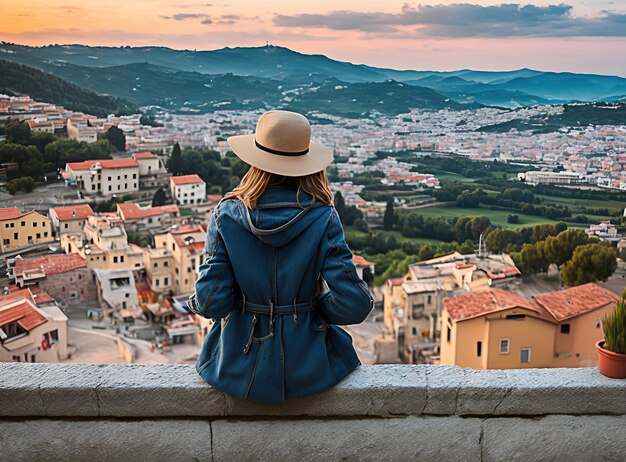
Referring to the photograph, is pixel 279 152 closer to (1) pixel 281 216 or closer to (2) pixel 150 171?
(1) pixel 281 216

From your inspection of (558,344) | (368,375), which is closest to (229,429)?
(368,375)

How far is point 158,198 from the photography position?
24.3 meters

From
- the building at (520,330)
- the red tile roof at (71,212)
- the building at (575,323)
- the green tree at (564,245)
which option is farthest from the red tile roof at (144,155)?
the building at (575,323)

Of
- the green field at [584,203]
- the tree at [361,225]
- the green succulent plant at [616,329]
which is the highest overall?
the green succulent plant at [616,329]

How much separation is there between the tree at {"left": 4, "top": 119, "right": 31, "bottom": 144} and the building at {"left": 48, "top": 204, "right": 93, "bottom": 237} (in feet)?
7.09

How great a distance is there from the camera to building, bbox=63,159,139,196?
21.2 m

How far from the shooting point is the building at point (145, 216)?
70.6 feet

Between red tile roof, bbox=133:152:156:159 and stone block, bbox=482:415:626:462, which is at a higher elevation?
stone block, bbox=482:415:626:462

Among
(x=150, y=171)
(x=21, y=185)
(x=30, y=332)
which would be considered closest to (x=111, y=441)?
(x=30, y=332)

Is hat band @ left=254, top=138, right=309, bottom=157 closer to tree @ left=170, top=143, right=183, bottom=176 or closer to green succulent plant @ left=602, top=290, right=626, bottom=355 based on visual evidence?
green succulent plant @ left=602, top=290, right=626, bottom=355

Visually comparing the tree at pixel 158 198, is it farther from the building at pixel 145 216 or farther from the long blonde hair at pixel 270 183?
the long blonde hair at pixel 270 183

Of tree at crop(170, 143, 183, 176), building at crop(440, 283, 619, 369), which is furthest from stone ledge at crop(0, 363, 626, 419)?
tree at crop(170, 143, 183, 176)

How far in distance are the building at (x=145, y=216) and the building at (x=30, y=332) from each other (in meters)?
7.24

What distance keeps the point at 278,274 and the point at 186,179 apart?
24518mm
